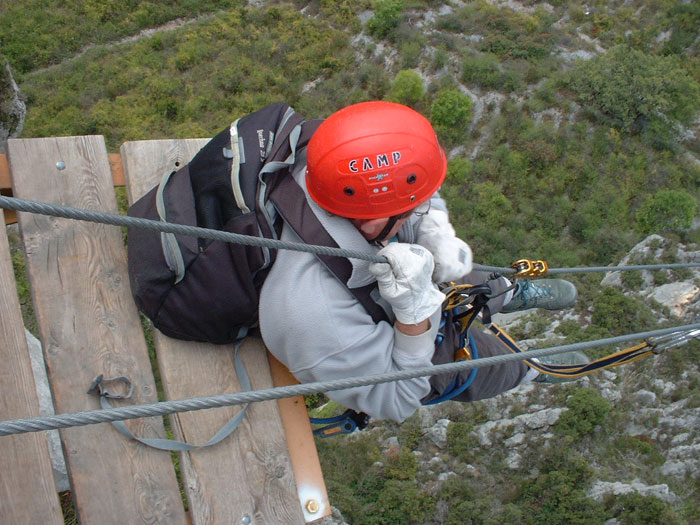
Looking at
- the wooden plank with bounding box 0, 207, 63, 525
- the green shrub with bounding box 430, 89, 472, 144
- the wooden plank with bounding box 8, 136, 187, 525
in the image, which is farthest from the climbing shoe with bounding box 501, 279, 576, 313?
the green shrub with bounding box 430, 89, 472, 144

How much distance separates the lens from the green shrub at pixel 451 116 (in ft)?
48.4

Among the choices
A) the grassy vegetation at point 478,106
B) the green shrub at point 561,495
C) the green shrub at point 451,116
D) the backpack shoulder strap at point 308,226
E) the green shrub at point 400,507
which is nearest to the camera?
the backpack shoulder strap at point 308,226

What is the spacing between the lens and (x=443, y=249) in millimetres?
2814

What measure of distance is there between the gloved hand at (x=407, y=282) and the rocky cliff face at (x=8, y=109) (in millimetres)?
11913

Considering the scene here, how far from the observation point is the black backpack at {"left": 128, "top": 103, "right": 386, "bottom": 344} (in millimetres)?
2363

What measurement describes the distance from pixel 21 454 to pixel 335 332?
4.88ft

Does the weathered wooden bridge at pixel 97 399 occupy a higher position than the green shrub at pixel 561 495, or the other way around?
the weathered wooden bridge at pixel 97 399

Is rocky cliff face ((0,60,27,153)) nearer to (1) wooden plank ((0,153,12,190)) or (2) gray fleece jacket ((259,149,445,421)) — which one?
(1) wooden plank ((0,153,12,190))

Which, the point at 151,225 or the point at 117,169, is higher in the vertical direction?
the point at 117,169

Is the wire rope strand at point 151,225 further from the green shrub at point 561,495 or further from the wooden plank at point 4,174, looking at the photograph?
the green shrub at point 561,495

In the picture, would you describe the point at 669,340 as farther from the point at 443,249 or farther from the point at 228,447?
the point at 228,447

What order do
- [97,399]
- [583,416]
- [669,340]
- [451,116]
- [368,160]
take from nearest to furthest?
1. [368,160]
2. [97,399]
3. [669,340]
4. [583,416]
5. [451,116]

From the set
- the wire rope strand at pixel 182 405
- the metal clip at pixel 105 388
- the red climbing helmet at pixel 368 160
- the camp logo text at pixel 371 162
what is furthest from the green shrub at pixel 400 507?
the camp logo text at pixel 371 162

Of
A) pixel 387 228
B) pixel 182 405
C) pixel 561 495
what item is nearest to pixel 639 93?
pixel 561 495
